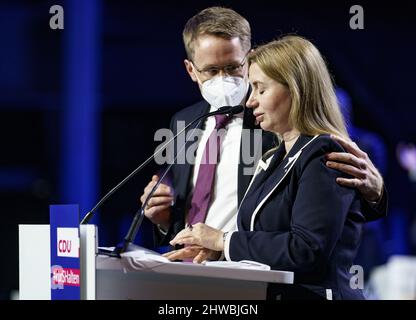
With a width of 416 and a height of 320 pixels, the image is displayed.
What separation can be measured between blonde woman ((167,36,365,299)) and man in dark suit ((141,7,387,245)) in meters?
0.26

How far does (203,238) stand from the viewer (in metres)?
1.99

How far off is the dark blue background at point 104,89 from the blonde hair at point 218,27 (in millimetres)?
1350

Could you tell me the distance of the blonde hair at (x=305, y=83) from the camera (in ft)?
6.66

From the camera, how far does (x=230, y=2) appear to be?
355 centimetres

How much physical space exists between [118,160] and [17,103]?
101 centimetres

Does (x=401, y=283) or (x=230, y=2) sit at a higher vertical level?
(x=230, y=2)

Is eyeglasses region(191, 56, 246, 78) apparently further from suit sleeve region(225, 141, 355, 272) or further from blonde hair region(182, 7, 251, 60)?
suit sleeve region(225, 141, 355, 272)

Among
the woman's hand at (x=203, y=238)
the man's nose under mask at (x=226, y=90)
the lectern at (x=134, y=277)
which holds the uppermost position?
the man's nose under mask at (x=226, y=90)

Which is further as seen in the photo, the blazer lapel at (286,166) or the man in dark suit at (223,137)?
the man in dark suit at (223,137)
